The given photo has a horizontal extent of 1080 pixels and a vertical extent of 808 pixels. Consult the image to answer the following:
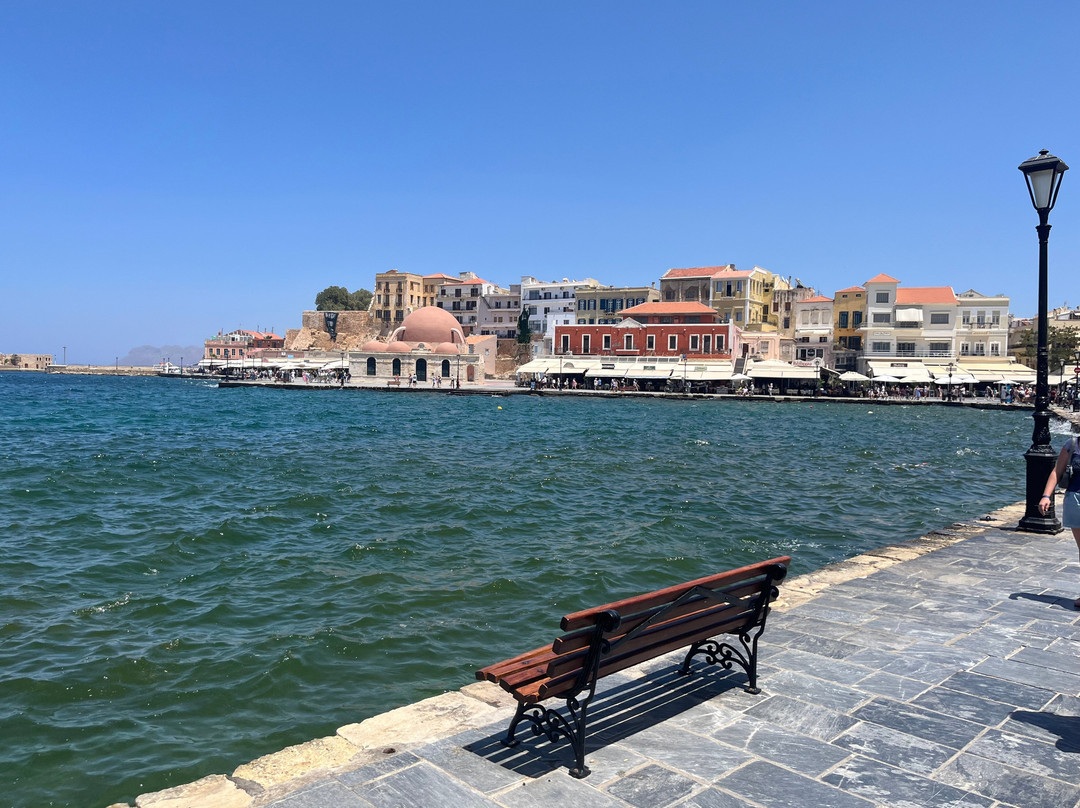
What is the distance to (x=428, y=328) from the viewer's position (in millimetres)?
63625

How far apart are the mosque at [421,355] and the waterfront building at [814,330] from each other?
27.7 m

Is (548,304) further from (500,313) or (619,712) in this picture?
(619,712)

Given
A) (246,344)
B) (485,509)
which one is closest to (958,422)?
(485,509)

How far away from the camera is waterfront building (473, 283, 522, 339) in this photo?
247 feet

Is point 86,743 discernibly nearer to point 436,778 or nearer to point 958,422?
point 436,778

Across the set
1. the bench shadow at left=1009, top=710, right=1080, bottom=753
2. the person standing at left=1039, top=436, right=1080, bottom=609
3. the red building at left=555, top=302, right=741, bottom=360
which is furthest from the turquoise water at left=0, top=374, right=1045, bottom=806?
the red building at left=555, top=302, right=741, bottom=360

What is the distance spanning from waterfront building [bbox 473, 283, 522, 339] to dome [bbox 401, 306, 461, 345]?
Result: 11185mm

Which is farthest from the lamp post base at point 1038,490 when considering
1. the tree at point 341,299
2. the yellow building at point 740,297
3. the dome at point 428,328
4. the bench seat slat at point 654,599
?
the tree at point 341,299

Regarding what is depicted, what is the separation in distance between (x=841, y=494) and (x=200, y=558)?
1098 cm

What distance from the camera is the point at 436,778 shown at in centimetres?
310

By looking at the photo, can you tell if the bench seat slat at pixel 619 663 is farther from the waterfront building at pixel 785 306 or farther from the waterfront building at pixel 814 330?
the waterfront building at pixel 785 306

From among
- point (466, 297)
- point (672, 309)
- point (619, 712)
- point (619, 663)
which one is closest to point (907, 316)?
point (672, 309)

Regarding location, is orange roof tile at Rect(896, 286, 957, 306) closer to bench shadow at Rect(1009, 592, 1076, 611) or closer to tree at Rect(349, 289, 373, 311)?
bench shadow at Rect(1009, 592, 1076, 611)

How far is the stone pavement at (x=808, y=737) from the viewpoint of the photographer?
295 centimetres
